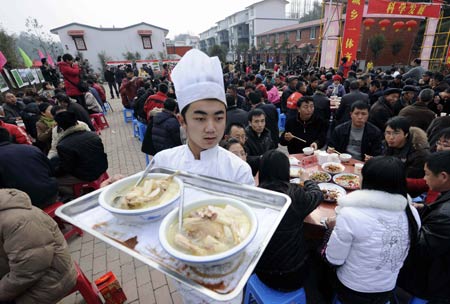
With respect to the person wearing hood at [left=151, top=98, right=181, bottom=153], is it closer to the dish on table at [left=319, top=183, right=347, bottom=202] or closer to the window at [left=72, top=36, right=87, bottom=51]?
the dish on table at [left=319, top=183, right=347, bottom=202]

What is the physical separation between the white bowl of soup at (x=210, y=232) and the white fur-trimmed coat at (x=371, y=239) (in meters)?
1.24

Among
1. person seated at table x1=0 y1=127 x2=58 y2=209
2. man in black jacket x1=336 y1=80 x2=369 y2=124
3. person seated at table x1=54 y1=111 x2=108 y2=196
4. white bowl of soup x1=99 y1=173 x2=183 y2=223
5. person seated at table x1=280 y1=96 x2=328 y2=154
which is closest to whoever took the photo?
white bowl of soup x1=99 y1=173 x2=183 y2=223

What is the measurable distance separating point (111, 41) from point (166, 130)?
126 ft

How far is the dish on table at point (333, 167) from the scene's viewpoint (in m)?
3.05

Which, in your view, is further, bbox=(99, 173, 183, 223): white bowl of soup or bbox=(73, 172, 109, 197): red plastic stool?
bbox=(73, 172, 109, 197): red plastic stool

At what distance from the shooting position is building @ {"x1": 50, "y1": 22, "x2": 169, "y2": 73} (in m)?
32.2

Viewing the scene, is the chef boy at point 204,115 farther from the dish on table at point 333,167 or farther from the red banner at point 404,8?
the red banner at point 404,8

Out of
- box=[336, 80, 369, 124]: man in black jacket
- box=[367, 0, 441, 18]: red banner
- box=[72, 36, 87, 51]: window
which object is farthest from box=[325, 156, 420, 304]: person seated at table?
box=[72, 36, 87, 51]: window

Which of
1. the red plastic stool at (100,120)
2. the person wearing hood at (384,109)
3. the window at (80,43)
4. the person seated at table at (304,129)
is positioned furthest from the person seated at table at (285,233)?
the window at (80,43)

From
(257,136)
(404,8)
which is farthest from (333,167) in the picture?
(404,8)

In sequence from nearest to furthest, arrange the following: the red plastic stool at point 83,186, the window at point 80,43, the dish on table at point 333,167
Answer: the dish on table at point 333,167
the red plastic stool at point 83,186
the window at point 80,43

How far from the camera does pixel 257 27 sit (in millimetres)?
42625

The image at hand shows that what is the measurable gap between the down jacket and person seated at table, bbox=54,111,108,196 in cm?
209

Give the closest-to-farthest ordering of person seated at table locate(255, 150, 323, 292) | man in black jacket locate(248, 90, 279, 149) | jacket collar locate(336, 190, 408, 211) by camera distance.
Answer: jacket collar locate(336, 190, 408, 211) → person seated at table locate(255, 150, 323, 292) → man in black jacket locate(248, 90, 279, 149)
